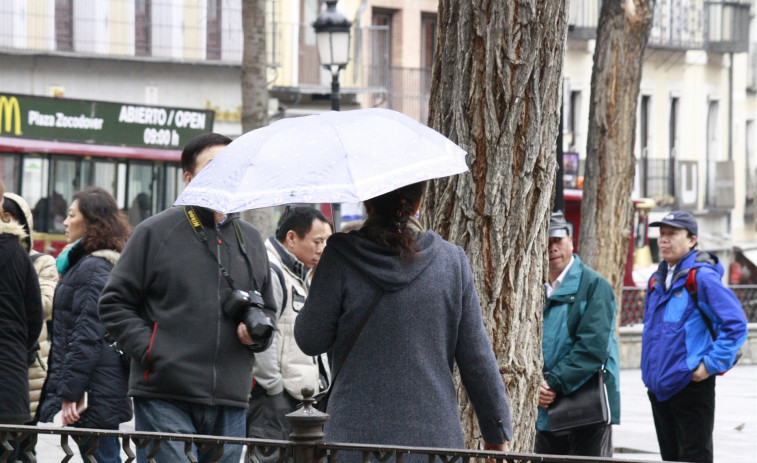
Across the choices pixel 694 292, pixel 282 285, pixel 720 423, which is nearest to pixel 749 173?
pixel 720 423

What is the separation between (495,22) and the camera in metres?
5.57

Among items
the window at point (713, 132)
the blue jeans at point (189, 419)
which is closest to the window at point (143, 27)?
the window at point (713, 132)

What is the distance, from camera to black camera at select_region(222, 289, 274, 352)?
5.40m

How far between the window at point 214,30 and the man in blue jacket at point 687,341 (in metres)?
25.2

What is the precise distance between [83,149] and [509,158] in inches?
685

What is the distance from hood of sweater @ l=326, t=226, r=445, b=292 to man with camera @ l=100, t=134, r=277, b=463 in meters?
1.11

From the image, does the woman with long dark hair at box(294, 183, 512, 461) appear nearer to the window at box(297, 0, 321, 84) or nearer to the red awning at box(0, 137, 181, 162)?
the red awning at box(0, 137, 181, 162)

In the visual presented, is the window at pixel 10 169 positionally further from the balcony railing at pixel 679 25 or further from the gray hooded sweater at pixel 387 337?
the balcony railing at pixel 679 25

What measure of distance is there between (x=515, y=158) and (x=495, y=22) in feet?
1.75

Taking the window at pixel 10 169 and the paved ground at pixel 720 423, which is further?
the window at pixel 10 169

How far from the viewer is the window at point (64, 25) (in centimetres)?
3036

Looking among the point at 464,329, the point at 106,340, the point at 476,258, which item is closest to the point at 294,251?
the point at 106,340

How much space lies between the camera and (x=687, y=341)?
8.26 metres

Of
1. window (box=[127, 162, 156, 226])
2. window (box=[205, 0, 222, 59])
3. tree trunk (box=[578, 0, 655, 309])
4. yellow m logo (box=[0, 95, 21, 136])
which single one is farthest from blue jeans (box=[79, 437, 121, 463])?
window (box=[205, 0, 222, 59])
